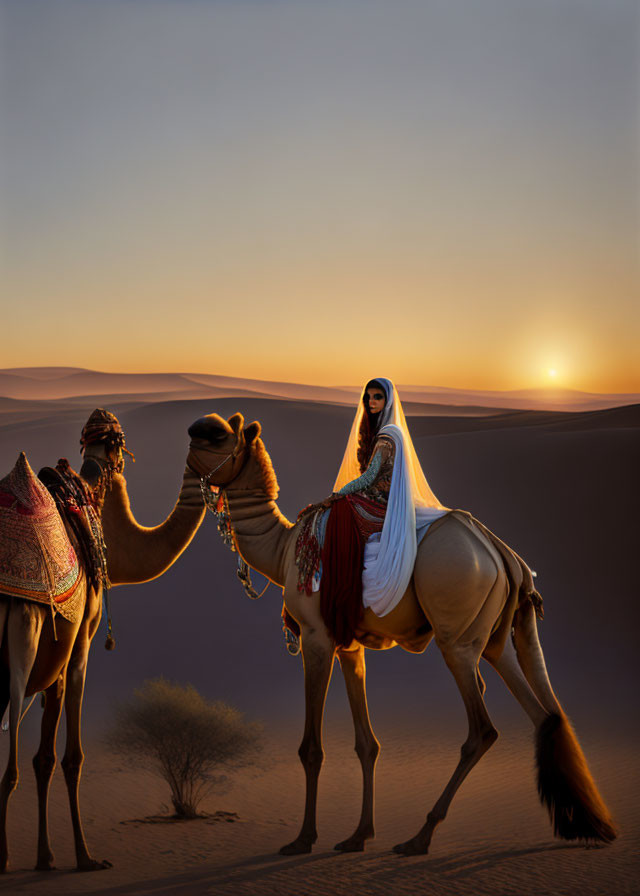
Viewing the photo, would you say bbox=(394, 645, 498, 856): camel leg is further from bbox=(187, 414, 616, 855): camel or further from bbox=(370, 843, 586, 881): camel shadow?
bbox=(370, 843, 586, 881): camel shadow

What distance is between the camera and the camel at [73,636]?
6.67m

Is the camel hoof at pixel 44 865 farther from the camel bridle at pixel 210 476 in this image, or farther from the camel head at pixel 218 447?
the camel head at pixel 218 447

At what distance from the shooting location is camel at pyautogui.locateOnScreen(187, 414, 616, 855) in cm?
730

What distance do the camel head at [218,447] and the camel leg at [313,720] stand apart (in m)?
1.45

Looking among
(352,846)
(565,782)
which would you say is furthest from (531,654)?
(352,846)

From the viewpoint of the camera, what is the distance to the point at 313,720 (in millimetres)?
7480

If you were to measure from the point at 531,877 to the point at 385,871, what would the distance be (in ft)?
3.40

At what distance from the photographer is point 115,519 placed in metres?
7.96

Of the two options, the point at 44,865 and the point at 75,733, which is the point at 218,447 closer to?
the point at 75,733

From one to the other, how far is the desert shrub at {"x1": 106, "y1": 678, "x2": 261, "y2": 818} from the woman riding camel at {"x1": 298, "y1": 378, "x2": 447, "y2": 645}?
4.55 meters

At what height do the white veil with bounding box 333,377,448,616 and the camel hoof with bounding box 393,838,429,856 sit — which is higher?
the white veil with bounding box 333,377,448,616

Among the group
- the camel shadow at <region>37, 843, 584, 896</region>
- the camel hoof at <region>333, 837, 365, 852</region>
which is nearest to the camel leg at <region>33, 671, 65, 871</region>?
the camel shadow at <region>37, 843, 584, 896</region>

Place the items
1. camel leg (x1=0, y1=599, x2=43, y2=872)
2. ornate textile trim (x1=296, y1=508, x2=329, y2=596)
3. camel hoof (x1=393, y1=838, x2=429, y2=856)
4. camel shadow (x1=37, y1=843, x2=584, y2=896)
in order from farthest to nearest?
ornate textile trim (x1=296, y1=508, x2=329, y2=596) → camel hoof (x1=393, y1=838, x2=429, y2=856) → camel shadow (x1=37, y1=843, x2=584, y2=896) → camel leg (x1=0, y1=599, x2=43, y2=872)

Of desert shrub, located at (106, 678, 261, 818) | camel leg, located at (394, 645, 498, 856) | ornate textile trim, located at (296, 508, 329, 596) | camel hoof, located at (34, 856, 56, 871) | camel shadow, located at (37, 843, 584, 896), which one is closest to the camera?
camel shadow, located at (37, 843, 584, 896)
